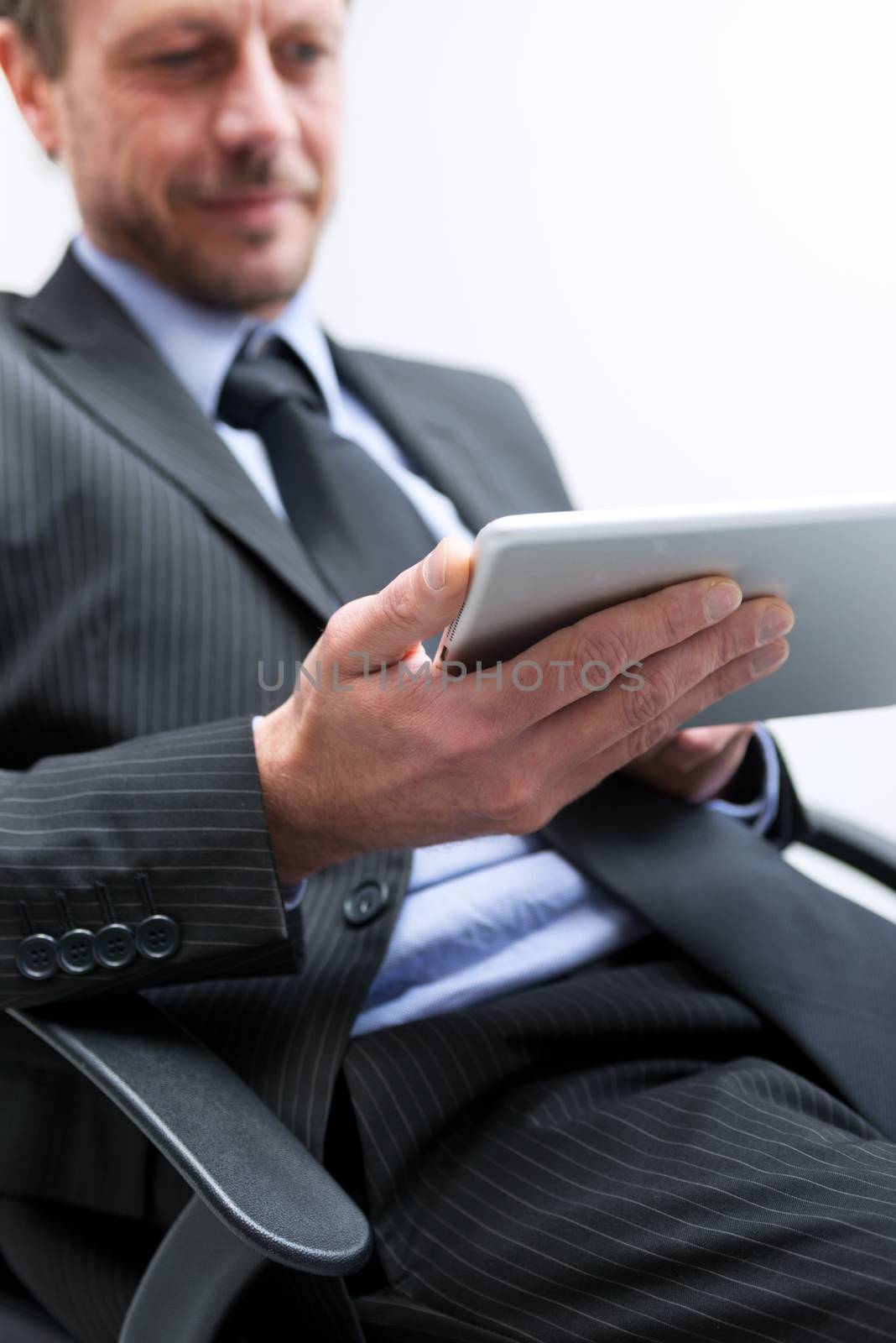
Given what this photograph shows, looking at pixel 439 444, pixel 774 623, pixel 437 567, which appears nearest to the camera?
pixel 437 567

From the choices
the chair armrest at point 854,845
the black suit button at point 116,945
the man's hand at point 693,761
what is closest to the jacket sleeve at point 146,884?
the black suit button at point 116,945

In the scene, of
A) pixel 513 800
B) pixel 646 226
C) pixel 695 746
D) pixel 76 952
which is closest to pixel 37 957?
pixel 76 952

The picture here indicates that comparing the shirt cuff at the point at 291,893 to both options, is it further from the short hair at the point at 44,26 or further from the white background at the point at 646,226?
the white background at the point at 646,226

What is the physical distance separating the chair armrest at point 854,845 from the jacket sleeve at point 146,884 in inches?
24.2

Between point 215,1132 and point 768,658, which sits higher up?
point 768,658

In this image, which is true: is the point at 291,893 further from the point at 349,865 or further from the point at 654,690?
the point at 654,690

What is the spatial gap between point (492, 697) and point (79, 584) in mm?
446

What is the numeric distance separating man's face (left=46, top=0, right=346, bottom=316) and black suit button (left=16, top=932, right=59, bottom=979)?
26.6 inches

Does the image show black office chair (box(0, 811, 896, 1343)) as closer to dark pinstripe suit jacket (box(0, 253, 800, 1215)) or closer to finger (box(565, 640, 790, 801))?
dark pinstripe suit jacket (box(0, 253, 800, 1215))

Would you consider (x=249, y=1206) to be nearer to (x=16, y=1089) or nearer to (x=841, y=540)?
(x=16, y=1089)

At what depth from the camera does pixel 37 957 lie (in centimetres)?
71

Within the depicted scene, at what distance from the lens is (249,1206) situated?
56 cm

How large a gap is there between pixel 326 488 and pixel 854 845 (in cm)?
61

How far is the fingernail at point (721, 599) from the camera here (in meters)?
0.61
